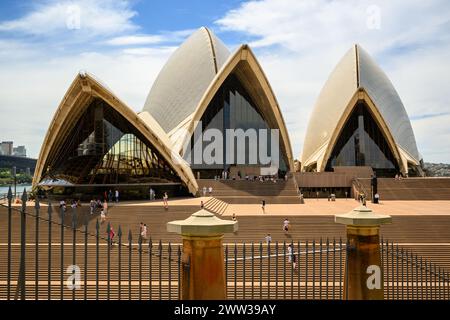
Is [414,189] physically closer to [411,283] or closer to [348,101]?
[348,101]

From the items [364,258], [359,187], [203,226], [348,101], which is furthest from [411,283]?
[348,101]

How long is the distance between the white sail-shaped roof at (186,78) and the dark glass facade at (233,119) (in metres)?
2.83

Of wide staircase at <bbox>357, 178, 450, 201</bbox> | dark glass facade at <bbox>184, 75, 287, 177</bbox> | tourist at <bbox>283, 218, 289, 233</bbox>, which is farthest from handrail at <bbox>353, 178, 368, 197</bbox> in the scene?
tourist at <bbox>283, 218, 289, 233</bbox>

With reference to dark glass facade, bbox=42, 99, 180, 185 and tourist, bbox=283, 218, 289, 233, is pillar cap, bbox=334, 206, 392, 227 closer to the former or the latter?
tourist, bbox=283, 218, 289, 233

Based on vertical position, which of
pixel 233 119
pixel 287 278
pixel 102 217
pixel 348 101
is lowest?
pixel 287 278

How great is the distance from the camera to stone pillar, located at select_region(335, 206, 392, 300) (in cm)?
525

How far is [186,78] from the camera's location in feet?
123

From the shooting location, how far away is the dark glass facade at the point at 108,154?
22.4 m

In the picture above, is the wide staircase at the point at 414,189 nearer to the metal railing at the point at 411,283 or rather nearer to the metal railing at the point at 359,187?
the metal railing at the point at 359,187

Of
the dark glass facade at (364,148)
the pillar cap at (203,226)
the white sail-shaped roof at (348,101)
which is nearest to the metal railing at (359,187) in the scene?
the white sail-shaped roof at (348,101)

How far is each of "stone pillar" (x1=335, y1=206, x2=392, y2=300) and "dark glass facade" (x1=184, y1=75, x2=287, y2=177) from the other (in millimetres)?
27394

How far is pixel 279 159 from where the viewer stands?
33.0 m

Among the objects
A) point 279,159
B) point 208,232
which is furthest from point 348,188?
point 208,232

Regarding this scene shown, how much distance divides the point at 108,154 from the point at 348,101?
21.0 m
